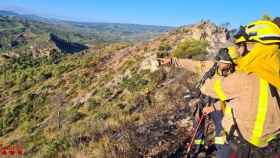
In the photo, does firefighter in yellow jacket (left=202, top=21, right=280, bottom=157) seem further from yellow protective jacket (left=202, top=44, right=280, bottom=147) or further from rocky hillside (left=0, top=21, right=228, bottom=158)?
rocky hillside (left=0, top=21, right=228, bottom=158)

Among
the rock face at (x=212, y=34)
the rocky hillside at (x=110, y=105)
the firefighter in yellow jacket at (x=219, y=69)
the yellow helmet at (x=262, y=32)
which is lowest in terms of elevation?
the rocky hillside at (x=110, y=105)

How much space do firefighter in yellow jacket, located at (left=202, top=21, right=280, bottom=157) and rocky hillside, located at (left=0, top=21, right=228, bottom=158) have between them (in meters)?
3.78

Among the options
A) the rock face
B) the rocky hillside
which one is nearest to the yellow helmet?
the rocky hillside

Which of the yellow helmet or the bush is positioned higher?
the yellow helmet

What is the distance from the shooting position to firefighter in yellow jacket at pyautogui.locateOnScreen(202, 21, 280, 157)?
3494mm

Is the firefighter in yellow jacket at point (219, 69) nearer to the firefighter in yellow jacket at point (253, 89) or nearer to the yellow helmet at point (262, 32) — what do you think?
the firefighter in yellow jacket at point (253, 89)

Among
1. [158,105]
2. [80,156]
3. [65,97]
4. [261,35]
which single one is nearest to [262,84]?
[261,35]

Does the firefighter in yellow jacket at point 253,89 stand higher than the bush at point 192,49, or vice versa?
the firefighter in yellow jacket at point 253,89

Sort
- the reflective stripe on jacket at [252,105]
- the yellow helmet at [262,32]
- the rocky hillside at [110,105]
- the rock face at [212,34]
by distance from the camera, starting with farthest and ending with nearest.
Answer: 1. the rock face at [212,34]
2. the rocky hillside at [110,105]
3. the reflective stripe on jacket at [252,105]
4. the yellow helmet at [262,32]

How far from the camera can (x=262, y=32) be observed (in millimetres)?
3480

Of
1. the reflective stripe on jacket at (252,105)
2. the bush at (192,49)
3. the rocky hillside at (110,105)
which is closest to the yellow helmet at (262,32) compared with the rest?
the reflective stripe on jacket at (252,105)

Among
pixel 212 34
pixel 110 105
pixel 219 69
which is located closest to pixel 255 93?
pixel 219 69

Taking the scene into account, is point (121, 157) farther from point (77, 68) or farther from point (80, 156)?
point (77, 68)

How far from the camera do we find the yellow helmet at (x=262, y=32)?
345cm
